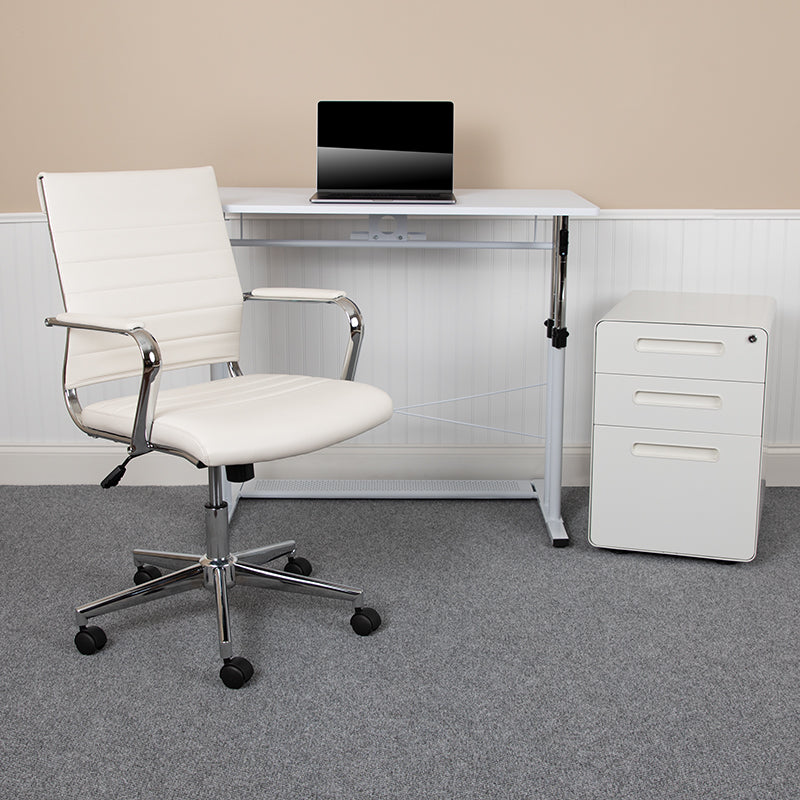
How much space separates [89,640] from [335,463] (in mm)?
1244

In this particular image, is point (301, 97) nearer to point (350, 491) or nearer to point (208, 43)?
point (208, 43)

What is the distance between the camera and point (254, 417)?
1.87 metres

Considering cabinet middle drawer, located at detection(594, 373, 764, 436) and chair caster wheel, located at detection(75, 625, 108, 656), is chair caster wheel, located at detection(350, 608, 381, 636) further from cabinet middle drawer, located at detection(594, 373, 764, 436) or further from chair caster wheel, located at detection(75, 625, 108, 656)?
cabinet middle drawer, located at detection(594, 373, 764, 436)

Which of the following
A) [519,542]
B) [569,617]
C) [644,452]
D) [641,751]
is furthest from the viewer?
[519,542]

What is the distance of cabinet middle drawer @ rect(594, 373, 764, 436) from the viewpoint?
2.35 metres

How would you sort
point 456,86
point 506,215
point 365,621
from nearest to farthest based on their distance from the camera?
1. point 365,621
2. point 506,215
3. point 456,86

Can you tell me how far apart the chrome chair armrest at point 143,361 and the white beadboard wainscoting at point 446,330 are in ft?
3.72

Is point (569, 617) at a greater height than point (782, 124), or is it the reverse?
point (782, 124)

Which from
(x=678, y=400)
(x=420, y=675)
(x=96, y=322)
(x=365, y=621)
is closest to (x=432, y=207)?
(x=678, y=400)

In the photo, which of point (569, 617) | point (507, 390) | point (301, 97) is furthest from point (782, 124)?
point (569, 617)

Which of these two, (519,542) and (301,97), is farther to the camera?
(301,97)

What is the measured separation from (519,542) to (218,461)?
1.09 meters

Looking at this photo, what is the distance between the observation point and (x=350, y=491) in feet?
9.60

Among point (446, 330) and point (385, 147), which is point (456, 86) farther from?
point (446, 330)
